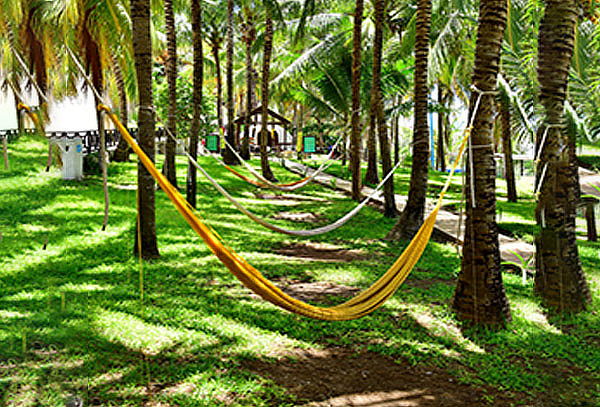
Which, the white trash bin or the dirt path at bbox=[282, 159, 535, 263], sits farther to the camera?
the white trash bin

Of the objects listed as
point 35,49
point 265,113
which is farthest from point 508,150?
point 35,49

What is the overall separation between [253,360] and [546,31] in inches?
162

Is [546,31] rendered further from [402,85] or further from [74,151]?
[402,85]

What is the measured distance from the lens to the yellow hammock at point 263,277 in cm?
325

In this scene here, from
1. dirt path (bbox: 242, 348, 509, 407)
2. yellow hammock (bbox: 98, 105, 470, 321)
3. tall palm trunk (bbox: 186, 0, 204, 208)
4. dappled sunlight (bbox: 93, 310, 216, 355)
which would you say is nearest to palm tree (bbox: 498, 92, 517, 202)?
tall palm trunk (bbox: 186, 0, 204, 208)

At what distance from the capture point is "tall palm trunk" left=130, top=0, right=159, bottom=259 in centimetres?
621

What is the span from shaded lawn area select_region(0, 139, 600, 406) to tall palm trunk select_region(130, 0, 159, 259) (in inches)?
11.5

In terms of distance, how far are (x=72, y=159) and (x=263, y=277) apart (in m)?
8.24

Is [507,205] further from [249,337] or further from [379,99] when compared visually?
[249,337]

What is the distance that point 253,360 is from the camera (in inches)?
158

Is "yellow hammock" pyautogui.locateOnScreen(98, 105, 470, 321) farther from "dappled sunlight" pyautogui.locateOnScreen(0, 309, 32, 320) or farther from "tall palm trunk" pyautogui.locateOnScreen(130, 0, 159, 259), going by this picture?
"tall palm trunk" pyautogui.locateOnScreen(130, 0, 159, 259)

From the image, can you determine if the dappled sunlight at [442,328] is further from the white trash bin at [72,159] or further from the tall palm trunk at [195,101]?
the white trash bin at [72,159]

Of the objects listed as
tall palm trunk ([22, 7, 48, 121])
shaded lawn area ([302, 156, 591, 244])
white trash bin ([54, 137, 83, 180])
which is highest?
tall palm trunk ([22, 7, 48, 121])

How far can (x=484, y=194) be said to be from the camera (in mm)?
5016
